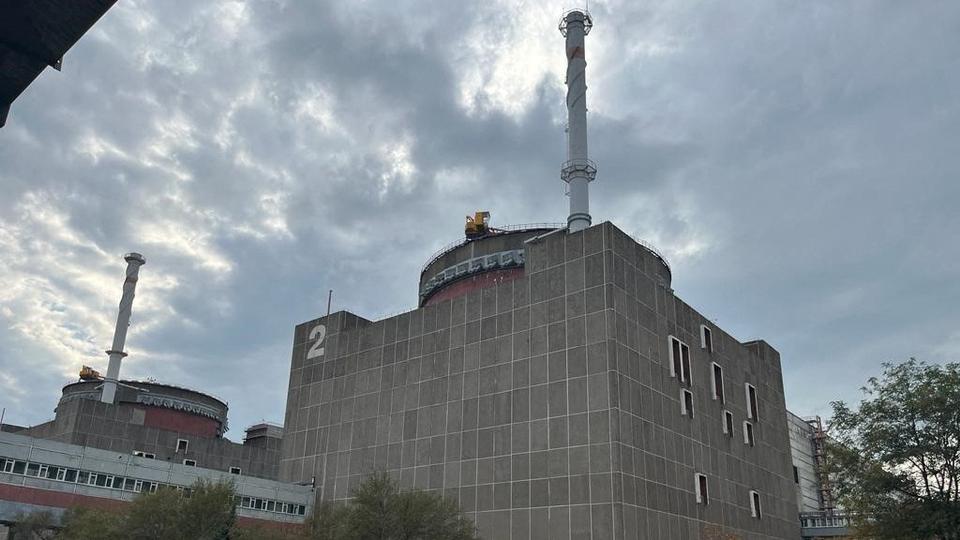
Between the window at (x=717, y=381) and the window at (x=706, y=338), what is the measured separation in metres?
1.60

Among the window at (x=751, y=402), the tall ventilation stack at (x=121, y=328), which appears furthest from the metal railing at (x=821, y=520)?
the tall ventilation stack at (x=121, y=328)

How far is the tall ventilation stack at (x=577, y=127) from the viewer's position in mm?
67750

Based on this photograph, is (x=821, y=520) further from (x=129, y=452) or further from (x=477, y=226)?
(x=129, y=452)

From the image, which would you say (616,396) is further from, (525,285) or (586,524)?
(525,285)

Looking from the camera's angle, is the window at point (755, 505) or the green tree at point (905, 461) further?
the window at point (755, 505)

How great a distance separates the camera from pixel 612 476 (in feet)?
164

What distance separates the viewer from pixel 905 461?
127ft

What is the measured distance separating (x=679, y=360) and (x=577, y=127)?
23.9 meters

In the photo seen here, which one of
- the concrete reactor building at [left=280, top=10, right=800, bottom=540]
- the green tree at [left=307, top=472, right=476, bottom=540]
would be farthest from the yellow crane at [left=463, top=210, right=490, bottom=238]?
the green tree at [left=307, top=472, right=476, bottom=540]

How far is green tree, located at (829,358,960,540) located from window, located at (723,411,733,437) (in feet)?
79.0

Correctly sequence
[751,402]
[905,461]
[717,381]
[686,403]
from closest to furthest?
[905,461] < [686,403] < [717,381] < [751,402]

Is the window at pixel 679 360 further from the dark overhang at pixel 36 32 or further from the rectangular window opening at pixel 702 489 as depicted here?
the dark overhang at pixel 36 32

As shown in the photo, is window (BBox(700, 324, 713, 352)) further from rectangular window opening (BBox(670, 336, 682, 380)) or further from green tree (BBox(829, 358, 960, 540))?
green tree (BBox(829, 358, 960, 540))

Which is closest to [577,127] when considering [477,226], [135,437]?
[477,226]
